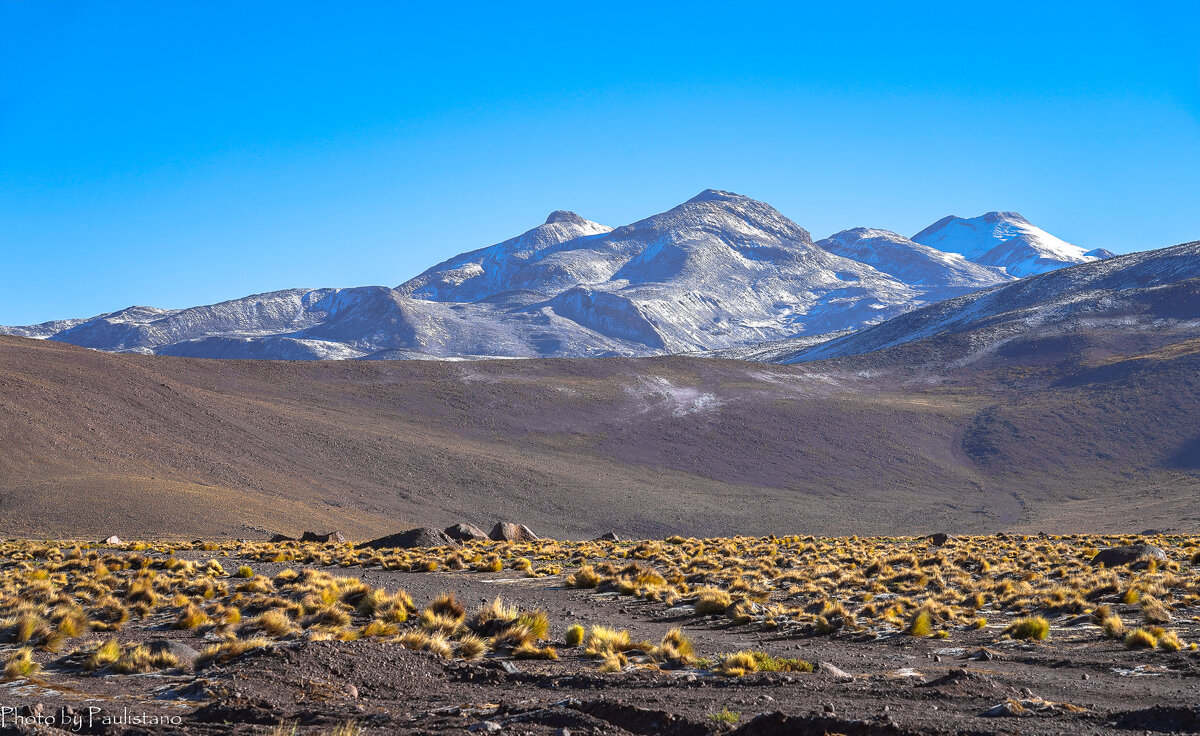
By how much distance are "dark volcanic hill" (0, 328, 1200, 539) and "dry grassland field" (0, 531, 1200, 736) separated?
2813cm

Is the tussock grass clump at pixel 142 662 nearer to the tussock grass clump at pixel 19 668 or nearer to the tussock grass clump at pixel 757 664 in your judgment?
the tussock grass clump at pixel 19 668

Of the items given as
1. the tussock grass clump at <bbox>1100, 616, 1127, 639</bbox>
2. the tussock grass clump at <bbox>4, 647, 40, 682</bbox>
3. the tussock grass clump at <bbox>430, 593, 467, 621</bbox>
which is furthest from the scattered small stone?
the tussock grass clump at <bbox>4, 647, 40, 682</bbox>

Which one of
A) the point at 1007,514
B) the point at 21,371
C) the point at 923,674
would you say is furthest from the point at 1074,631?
the point at 21,371

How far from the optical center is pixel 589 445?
226 ft

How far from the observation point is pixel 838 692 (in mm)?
7859

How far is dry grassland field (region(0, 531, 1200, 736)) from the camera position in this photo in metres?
6.75

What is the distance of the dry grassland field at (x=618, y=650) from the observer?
22.1 feet

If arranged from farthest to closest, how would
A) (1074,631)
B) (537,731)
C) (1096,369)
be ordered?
(1096,369) → (1074,631) → (537,731)

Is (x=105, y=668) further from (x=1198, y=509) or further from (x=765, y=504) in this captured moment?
(x=1198, y=509)

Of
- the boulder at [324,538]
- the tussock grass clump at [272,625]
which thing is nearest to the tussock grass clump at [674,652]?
the tussock grass clump at [272,625]

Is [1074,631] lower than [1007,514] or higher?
higher

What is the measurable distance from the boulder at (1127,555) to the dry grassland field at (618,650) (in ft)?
0.21

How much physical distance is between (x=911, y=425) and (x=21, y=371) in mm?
69025

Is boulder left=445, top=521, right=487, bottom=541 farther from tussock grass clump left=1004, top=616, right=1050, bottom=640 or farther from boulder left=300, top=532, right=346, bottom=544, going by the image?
tussock grass clump left=1004, top=616, right=1050, bottom=640
